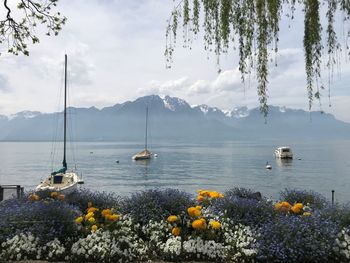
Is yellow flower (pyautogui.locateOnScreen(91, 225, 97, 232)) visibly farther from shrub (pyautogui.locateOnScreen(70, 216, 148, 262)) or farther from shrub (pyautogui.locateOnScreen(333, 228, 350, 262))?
shrub (pyautogui.locateOnScreen(333, 228, 350, 262))

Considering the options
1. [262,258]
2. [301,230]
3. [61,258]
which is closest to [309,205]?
[301,230]

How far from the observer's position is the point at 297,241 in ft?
24.3

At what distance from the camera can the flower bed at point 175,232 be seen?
24.9 feet

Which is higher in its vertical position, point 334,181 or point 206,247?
point 206,247

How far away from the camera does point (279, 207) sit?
9.63m

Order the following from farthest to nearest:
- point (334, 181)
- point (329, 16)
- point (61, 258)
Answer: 1. point (334, 181)
2. point (61, 258)
3. point (329, 16)

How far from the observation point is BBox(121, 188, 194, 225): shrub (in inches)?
368

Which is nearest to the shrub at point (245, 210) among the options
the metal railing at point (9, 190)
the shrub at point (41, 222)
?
the shrub at point (41, 222)

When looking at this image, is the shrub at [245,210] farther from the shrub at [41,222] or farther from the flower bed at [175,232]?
the shrub at [41,222]

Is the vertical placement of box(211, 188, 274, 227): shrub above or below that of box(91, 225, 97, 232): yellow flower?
above

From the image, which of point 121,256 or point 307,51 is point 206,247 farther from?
point 307,51

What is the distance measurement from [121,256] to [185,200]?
8.72 feet

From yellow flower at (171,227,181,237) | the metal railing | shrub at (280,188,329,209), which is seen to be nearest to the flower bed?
yellow flower at (171,227,181,237)

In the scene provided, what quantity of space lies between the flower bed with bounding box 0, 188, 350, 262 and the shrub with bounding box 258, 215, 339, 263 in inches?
0.7
